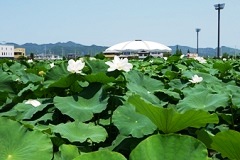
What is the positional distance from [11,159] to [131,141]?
473mm

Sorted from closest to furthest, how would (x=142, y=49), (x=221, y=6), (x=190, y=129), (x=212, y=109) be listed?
(x=190, y=129)
(x=212, y=109)
(x=221, y=6)
(x=142, y=49)

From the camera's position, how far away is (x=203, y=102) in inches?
59.3

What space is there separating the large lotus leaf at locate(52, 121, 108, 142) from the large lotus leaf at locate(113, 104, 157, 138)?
69 mm

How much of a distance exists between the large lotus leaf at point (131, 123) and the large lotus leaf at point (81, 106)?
12 centimetres

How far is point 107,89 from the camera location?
1.62 metres

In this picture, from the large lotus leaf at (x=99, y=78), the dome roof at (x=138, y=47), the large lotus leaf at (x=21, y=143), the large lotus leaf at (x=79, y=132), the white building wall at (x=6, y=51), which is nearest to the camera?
the large lotus leaf at (x=21, y=143)

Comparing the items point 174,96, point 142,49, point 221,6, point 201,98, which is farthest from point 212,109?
point 142,49

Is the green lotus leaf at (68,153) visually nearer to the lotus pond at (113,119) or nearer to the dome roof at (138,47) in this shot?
the lotus pond at (113,119)

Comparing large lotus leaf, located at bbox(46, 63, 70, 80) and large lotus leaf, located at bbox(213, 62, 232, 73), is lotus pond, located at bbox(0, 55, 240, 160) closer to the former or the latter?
large lotus leaf, located at bbox(46, 63, 70, 80)

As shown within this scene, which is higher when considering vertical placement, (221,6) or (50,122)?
(221,6)

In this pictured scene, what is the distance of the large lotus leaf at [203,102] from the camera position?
4.73ft

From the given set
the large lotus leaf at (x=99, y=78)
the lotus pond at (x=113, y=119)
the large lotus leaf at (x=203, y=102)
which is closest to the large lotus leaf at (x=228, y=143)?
the lotus pond at (x=113, y=119)

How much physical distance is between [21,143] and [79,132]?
12.5 inches

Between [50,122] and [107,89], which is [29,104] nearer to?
[50,122]
